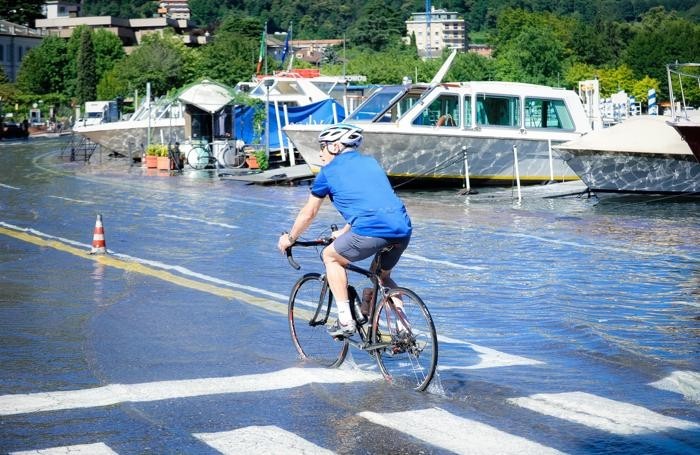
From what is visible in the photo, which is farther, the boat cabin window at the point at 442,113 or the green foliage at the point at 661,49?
the green foliage at the point at 661,49

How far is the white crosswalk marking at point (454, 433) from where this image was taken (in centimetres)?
696

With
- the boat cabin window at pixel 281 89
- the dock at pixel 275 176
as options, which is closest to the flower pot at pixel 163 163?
the dock at pixel 275 176

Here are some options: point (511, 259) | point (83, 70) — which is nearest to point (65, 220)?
point (511, 259)

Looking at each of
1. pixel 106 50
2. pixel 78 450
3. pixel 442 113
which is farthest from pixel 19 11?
pixel 78 450

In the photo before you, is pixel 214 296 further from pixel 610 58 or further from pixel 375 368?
pixel 610 58

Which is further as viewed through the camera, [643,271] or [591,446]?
[643,271]

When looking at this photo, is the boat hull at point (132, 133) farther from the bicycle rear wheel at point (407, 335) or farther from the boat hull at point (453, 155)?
the bicycle rear wheel at point (407, 335)

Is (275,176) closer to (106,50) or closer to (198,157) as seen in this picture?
(198,157)

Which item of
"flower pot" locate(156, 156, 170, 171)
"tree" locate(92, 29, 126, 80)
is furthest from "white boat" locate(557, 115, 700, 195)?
"tree" locate(92, 29, 126, 80)

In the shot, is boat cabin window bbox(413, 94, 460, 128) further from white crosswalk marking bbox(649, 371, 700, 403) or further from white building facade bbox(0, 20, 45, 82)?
white building facade bbox(0, 20, 45, 82)

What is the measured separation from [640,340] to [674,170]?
625 inches

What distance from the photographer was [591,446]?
277 inches

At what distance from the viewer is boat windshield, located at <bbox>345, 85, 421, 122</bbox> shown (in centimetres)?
2969

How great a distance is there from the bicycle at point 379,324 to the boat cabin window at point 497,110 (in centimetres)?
2052
